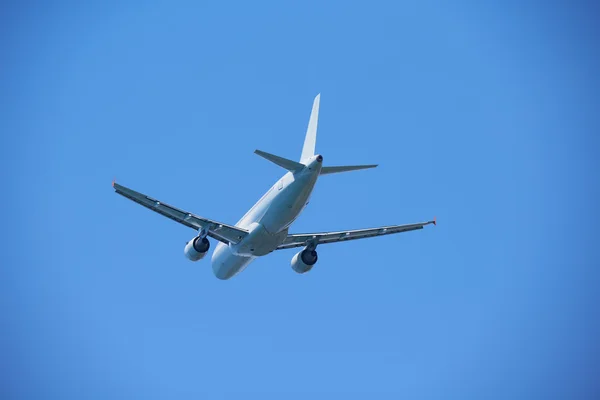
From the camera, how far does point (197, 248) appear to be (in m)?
38.8

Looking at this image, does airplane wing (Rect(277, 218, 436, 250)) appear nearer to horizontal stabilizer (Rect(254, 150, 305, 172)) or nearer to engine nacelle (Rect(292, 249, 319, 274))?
engine nacelle (Rect(292, 249, 319, 274))

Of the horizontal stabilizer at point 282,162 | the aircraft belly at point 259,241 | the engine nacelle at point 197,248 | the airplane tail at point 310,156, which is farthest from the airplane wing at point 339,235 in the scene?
the horizontal stabilizer at point 282,162

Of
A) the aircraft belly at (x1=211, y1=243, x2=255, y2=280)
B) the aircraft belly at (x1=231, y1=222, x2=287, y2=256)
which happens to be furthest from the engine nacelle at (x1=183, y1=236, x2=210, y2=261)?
the aircraft belly at (x1=211, y1=243, x2=255, y2=280)

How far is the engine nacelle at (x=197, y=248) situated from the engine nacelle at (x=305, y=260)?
21.5ft

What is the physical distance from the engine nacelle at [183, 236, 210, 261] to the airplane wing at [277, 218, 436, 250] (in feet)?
18.1

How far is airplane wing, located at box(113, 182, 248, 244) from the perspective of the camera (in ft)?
120

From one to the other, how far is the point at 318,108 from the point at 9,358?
10236 centimetres

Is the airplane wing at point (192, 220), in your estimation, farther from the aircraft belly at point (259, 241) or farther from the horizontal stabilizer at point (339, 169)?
the horizontal stabilizer at point (339, 169)

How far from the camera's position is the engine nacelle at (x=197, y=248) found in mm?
38688

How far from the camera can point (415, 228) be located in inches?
1624

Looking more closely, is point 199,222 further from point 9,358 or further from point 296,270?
point 9,358

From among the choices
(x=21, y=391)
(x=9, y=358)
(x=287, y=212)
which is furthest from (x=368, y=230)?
(x=9, y=358)

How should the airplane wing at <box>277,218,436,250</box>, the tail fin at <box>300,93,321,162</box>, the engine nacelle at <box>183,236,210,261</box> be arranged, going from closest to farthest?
1. the tail fin at <box>300,93,321,162</box>
2. the engine nacelle at <box>183,236,210,261</box>
3. the airplane wing at <box>277,218,436,250</box>

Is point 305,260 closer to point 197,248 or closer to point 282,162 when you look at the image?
point 197,248
